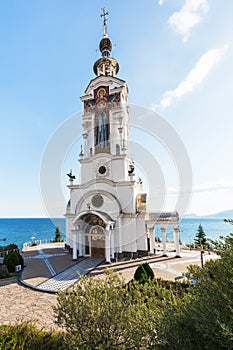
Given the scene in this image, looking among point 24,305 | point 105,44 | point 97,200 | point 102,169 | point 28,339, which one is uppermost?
point 105,44

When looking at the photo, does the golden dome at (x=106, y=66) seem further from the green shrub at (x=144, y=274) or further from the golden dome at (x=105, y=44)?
the green shrub at (x=144, y=274)

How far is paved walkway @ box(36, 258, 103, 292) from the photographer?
13078 millimetres

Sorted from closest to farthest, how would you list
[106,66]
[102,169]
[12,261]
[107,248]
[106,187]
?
[12,261] < [107,248] < [106,187] < [102,169] < [106,66]

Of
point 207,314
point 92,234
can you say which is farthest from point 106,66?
point 207,314

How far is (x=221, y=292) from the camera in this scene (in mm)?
3732

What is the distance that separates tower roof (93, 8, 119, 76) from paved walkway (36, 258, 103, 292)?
22.5 m

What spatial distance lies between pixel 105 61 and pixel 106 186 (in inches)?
674

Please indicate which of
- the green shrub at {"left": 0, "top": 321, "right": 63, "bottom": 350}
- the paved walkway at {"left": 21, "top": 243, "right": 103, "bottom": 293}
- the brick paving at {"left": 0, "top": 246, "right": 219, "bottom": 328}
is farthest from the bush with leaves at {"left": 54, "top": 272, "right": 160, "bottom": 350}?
the paved walkway at {"left": 21, "top": 243, "right": 103, "bottom": 293}

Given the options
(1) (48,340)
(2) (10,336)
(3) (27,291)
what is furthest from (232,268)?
(3) (27,291)

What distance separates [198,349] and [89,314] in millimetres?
2627

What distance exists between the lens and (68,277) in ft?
48.5

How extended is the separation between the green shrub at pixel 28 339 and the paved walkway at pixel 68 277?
A: 18.2ft

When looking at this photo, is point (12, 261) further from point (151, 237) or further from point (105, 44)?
point (105, 44)

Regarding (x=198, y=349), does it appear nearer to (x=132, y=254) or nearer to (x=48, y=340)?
(x=48, y=340)
